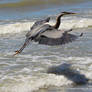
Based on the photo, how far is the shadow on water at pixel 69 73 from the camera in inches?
259

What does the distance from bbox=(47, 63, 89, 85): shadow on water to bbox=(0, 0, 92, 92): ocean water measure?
0.09 meters

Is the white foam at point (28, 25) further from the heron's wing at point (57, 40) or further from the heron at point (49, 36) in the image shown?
the heron's wing at point (57, 40)

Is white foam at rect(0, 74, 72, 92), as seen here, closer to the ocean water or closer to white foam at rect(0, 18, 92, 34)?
the ocean water

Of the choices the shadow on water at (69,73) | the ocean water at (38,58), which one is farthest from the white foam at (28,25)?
the shadow on water at (69,73)

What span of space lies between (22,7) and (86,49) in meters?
7.93

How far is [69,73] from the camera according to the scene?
6930mm

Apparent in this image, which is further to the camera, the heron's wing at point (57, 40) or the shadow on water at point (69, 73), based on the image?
the shadow on water at point (69, 73)

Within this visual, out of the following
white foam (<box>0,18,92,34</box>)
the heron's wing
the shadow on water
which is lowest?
white foam (<box>0,18,92,34</box>)

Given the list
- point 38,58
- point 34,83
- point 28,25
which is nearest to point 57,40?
point 34,83

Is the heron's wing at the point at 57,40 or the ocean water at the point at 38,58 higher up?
the heron's wing at the point at 57,40

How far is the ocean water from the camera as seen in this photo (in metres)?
6.26

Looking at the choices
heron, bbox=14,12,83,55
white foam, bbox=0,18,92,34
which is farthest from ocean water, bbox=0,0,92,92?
heron, bbox=14,12,83,55

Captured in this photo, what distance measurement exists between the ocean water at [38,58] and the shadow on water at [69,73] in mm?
87

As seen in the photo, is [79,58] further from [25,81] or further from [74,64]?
[25,81]
